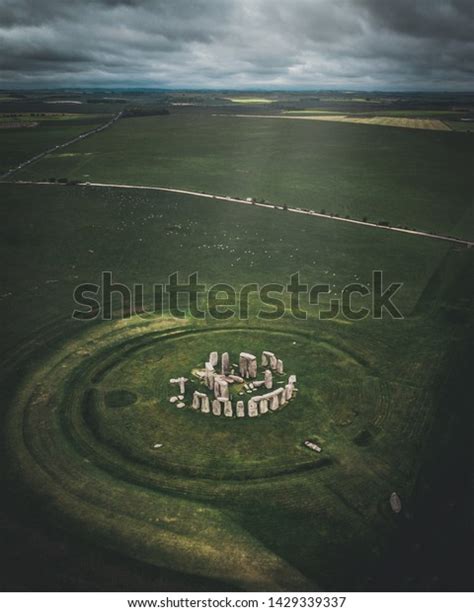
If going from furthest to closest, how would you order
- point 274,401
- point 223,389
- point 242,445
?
1. point 223,389
2. point 274,401
3. point 242,445

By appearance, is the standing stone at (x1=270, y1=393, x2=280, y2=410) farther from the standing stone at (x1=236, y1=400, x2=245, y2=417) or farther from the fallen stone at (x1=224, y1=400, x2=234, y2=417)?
the fallen stone at (x1=224, y1=400, x2=234, y2=417)

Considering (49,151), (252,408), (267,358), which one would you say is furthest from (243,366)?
(49,151)

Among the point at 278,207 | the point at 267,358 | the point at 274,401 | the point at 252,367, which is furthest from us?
the point at 278,207

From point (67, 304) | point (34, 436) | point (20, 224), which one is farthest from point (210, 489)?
point (20, 224)

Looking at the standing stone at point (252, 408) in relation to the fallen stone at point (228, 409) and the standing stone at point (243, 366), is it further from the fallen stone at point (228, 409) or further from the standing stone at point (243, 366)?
the standing stone at point (243, 366)

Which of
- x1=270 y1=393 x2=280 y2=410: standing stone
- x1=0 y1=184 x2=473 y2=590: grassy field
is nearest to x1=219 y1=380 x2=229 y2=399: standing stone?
x1=0 y1=184 x2=473 y2=590: grassy field
